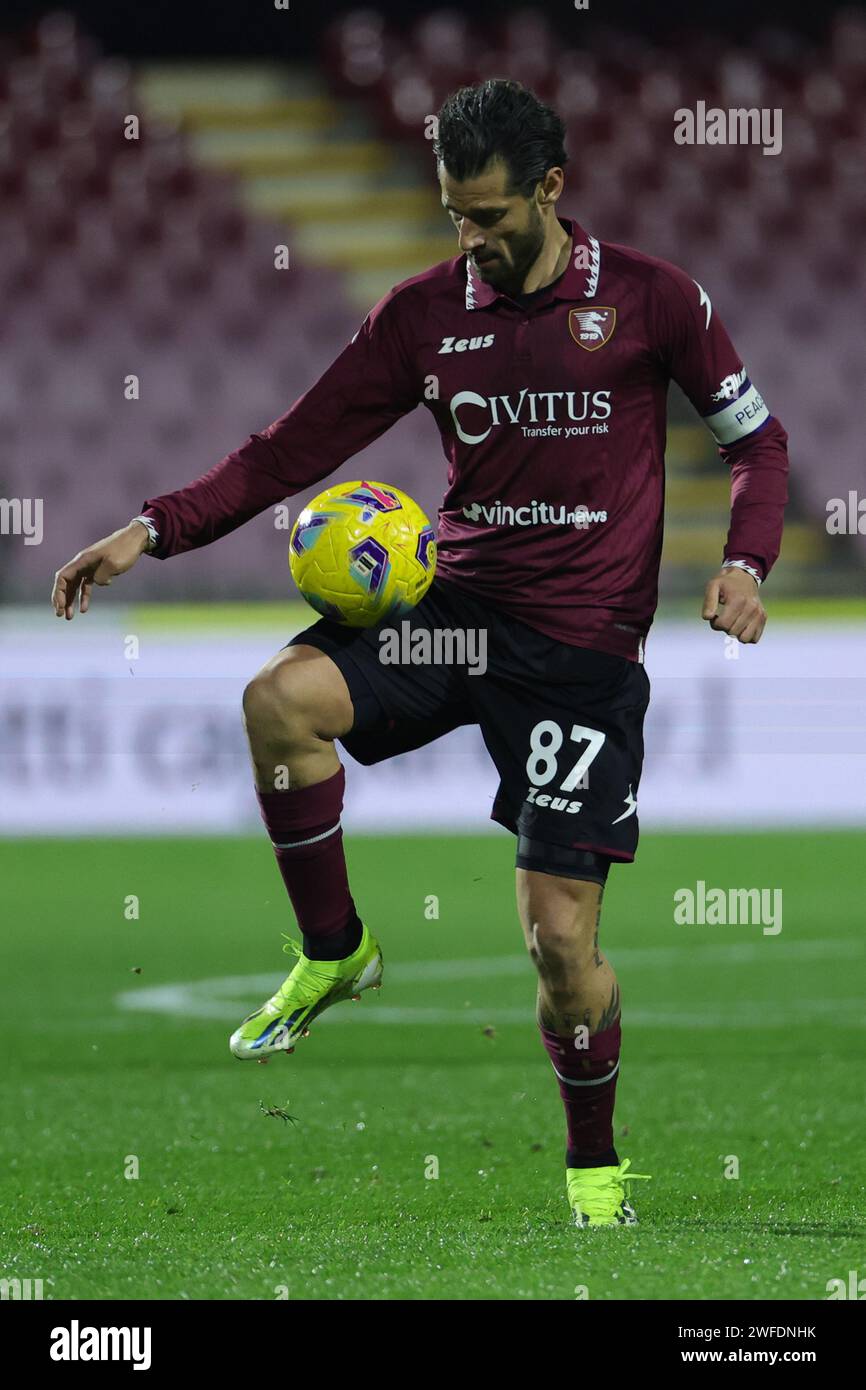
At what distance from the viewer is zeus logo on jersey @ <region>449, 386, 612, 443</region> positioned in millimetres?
4020

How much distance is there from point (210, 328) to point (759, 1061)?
30.4 feet

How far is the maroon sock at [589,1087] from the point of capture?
4.04 m

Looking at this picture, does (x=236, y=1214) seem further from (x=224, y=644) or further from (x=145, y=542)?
(x=224, y=644)

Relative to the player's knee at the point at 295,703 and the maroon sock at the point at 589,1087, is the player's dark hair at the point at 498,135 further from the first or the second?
the maroon sock at the point at 589,1087

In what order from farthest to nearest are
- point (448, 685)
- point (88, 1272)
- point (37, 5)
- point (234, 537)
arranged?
point (37, 5)
point (234, 537)
point (448, 685)
point (88, 1272)

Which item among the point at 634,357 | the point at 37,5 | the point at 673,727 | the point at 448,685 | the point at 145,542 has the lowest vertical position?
the point at 673,727

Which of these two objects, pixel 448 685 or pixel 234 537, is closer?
pixel 448 685

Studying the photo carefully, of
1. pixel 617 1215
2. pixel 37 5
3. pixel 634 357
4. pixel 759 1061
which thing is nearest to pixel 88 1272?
pixel 617 1215

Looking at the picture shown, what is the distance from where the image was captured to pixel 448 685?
4121 millimetres

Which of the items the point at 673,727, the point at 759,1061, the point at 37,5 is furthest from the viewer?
the point at 37,5

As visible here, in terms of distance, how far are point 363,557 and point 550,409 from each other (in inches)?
18.5

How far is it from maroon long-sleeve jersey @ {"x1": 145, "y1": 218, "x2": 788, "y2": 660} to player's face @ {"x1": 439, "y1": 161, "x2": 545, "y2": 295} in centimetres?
12

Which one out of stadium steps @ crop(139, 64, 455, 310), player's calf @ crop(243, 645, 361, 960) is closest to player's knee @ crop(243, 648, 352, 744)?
player's calf @ crop(243, 645, 361, 960)

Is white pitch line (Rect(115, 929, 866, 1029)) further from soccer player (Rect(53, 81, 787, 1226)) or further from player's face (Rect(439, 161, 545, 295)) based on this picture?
player's face (Rect(439, 161, 545, 295))
